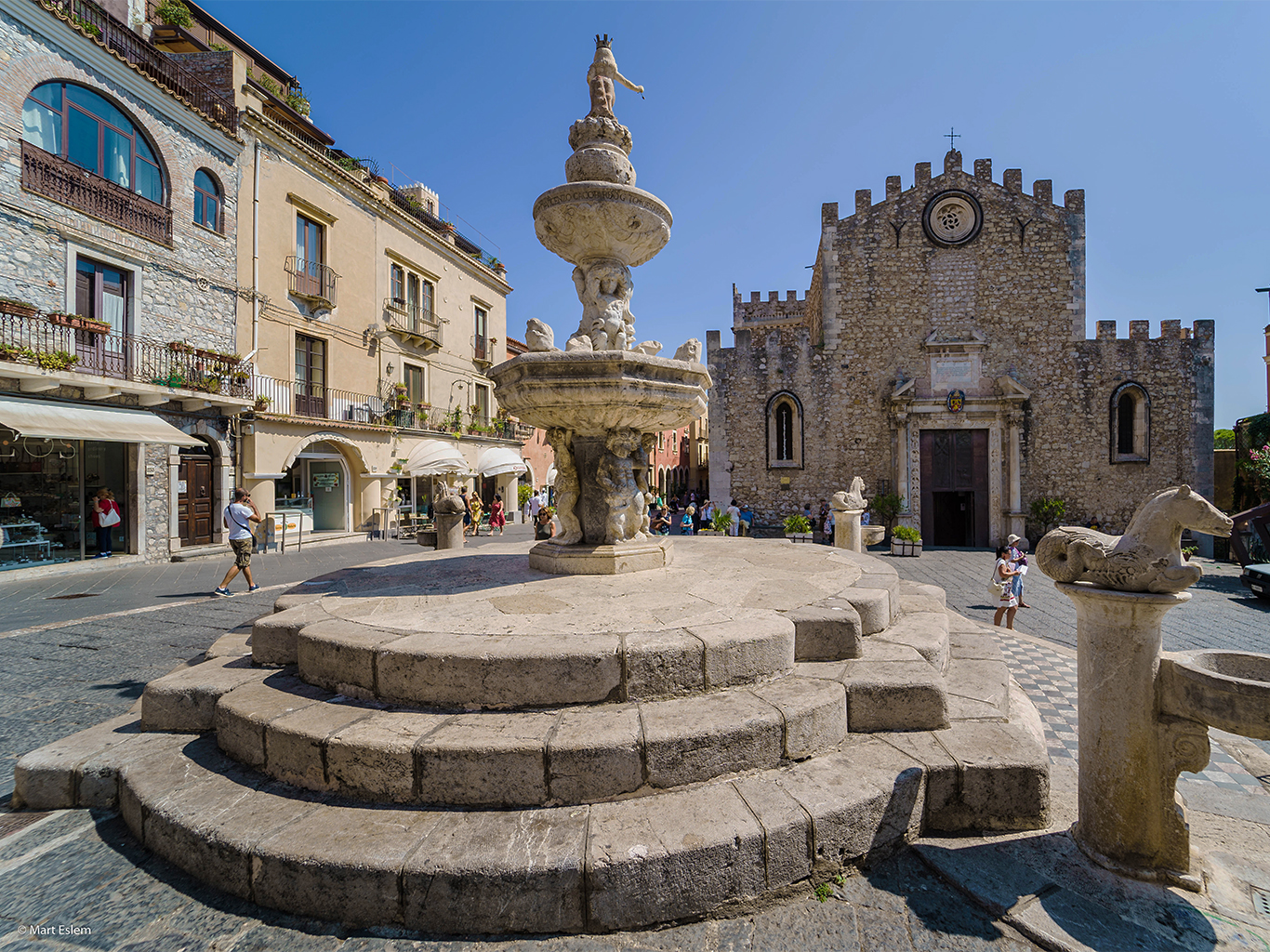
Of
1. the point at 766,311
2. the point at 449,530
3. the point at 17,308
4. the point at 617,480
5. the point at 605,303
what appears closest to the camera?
the point at 617,480

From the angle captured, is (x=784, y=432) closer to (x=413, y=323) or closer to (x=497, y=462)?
(x=497, y=462)

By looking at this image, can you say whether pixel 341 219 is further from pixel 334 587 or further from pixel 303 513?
pixel 334 587

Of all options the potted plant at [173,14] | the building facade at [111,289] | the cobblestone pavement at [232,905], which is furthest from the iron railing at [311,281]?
the cobblestone pavement at [232,905]

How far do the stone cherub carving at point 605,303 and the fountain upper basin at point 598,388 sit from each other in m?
0.80

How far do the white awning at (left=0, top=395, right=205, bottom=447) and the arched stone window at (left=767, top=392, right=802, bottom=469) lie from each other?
1608 cm

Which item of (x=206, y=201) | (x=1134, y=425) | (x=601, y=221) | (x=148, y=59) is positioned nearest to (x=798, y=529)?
(x=601, y=221)

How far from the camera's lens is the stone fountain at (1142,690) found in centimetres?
218

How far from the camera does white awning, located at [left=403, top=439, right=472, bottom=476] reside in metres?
17.6

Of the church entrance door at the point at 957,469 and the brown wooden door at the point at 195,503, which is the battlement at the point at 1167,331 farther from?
the brown wooden door at the point at 195,503

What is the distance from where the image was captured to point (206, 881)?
7.20ft

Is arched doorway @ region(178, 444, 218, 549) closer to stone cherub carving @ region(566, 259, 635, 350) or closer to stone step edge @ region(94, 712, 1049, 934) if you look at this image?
stone cherub carving @ region(566, 259, 635, 350)

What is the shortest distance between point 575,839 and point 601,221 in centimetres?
450

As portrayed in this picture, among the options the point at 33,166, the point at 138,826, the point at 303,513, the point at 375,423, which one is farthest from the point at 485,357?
the point at 138,826

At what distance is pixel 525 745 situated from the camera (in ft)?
7.58
